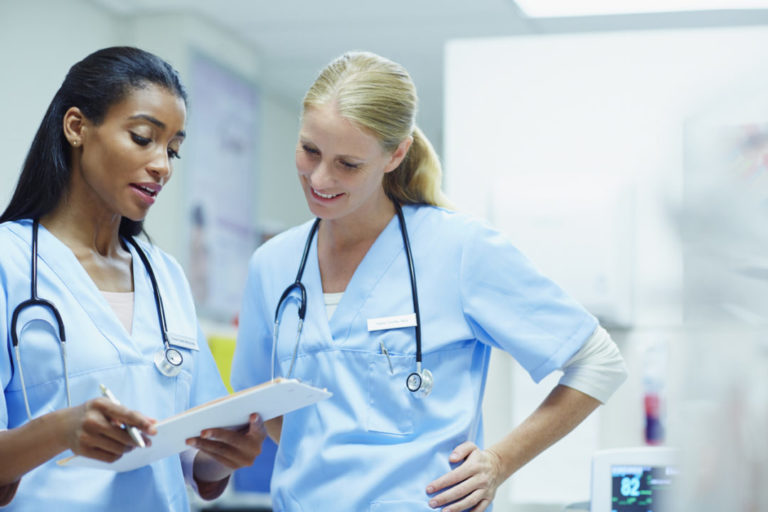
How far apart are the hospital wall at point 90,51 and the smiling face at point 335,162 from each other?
2.22m

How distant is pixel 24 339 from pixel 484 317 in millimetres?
671

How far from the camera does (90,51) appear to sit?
376cm

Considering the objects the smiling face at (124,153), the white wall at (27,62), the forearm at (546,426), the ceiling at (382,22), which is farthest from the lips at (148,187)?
the ceiling at (382,22)

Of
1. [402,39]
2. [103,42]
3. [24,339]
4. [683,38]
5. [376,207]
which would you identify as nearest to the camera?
[24,339]

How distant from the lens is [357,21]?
4008 millimetres

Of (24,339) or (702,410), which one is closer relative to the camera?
(702,410)

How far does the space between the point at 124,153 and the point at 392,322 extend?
478 mm

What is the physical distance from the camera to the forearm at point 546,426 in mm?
1441

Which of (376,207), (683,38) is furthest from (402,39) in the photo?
(376,207)

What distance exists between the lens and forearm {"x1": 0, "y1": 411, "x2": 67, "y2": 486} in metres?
1.11

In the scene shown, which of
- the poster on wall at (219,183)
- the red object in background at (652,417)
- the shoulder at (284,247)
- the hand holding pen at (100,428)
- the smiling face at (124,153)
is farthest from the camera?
the poster on wall at (219,183)

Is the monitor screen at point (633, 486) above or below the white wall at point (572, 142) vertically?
below

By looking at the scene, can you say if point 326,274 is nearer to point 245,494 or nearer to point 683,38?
point 683,38

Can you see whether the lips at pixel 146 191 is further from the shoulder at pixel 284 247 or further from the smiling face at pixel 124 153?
the shoulder at pixel 284 247
